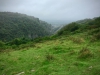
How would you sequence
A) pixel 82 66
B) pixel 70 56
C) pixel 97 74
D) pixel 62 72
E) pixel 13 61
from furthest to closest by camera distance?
1. pixel 13 61
2. pixel 70 56
3. pixel 82 66
4. pixel 62 72
5. pixel 97 74

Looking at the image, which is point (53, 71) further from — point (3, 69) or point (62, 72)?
point (3, 69)

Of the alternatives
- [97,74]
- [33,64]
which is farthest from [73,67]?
[33,64]

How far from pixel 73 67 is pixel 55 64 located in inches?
94.8

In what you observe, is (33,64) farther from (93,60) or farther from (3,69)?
(93,60)

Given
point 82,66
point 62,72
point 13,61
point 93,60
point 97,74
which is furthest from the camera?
point 13,61

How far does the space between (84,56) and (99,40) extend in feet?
34.9

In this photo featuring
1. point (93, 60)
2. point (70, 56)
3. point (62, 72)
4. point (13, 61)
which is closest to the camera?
point (62, 72)

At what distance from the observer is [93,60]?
16.7 metres

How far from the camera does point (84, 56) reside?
1822cm

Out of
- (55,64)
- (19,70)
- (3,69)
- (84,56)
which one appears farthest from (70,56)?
(3,69)

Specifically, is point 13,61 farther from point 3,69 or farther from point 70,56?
point 70,56

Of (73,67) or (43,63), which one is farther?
(43,63)

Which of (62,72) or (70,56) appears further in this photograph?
(70,56)

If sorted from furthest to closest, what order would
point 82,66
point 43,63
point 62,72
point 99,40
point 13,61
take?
point 99,40
point 13,61
point 43,63
point 82,66
point 62,72
